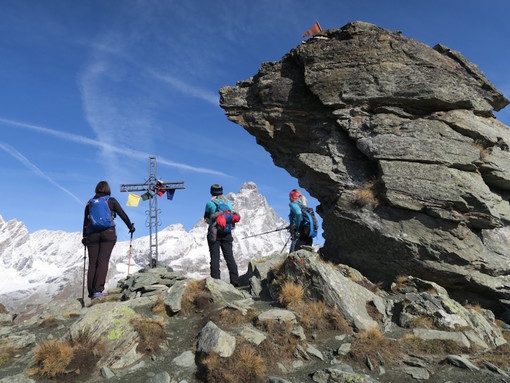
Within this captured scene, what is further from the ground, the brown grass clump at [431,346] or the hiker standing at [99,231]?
the hiker standing at [99,231]

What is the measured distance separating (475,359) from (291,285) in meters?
5.55

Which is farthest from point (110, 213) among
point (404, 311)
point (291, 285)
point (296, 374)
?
point (404, 311)

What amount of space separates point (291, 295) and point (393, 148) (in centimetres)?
936

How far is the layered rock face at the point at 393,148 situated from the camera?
15609mm

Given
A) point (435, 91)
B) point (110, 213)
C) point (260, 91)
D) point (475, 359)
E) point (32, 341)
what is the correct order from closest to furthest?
point (475, 359) < point (32, 341) < point (110, 213) < point (435, 91) < point (260, 91)

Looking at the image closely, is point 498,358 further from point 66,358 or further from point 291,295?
point 66,358

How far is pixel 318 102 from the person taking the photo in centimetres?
1988

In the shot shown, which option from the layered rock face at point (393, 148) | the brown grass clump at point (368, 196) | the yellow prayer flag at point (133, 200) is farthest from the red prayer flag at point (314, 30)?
the yellow prayer flag at point (133, 200)

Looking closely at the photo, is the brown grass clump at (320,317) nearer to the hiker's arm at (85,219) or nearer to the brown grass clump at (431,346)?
the brown grass clump at (431,346)

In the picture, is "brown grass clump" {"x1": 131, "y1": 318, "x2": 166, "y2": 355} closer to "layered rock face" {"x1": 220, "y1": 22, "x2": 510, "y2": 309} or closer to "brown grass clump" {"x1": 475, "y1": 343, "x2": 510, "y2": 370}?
"brown grass clump" {"x1": 475, "y1": 343, "x2": 510, "y2": 370}

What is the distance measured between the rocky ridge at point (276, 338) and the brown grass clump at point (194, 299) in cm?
4

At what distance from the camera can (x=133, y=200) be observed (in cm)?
2889

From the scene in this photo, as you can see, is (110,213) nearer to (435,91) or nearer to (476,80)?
(435,91)

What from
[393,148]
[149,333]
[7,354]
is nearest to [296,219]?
[393,148]
